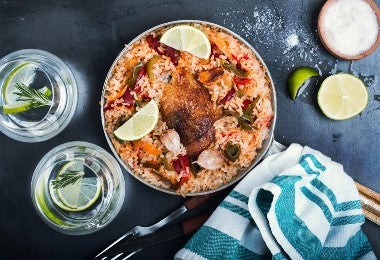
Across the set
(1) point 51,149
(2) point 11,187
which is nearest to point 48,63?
(1) point 51,149

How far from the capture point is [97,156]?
8.58 ft

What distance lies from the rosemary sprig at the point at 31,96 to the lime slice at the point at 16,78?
0.04 meters

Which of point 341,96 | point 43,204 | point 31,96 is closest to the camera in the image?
point 31,96

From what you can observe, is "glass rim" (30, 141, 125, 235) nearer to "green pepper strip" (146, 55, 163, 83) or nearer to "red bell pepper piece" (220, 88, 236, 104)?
"green pepper strip" (146, 55, 163, 83)

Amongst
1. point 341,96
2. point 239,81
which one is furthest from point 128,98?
point 341,96

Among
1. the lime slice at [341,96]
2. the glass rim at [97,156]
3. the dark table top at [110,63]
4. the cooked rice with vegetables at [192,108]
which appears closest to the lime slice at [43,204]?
the glass rim at [97,156]

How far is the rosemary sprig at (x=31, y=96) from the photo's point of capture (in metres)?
2.47

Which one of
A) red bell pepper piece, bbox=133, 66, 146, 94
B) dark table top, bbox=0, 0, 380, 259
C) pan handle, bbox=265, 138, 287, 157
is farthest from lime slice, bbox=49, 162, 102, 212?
pan handle, bbox=265, 138, 287, 157

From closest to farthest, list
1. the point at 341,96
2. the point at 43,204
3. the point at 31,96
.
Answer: the point at 31,96 < the point at 43,204 < the point at 341,96

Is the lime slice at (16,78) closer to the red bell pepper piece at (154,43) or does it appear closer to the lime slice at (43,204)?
the lime slice at (43,204)

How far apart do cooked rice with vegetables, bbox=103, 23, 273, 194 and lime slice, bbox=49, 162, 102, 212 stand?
20 centimetres

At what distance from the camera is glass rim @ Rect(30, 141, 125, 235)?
8.43ft

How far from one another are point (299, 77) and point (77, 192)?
3.69 feet

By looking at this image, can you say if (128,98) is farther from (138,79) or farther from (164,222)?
(164,222)
